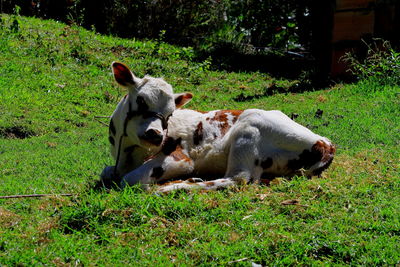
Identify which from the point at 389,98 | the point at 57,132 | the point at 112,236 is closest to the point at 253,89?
the point at 389,98

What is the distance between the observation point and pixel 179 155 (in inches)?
247

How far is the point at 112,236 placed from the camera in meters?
4.71

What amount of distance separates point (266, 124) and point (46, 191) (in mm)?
2504

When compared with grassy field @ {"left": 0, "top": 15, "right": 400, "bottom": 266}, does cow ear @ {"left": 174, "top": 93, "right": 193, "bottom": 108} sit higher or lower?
higher

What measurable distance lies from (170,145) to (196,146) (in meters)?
0.30

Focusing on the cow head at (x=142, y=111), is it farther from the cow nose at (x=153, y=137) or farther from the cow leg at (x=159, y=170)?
the cow leg at (x=159, y=170)

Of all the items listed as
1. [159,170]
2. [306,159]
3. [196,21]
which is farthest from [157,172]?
[196,21]

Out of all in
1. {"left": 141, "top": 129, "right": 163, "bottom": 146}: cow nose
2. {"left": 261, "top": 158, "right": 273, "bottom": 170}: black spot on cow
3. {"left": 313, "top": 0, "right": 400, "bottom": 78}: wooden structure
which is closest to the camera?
{"left": 141, "top": 129, "right": 163, "bottom": 146}: cow nose

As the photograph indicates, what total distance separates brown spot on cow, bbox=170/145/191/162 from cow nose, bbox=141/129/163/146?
1.51ft

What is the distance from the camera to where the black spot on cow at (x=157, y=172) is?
238 inches

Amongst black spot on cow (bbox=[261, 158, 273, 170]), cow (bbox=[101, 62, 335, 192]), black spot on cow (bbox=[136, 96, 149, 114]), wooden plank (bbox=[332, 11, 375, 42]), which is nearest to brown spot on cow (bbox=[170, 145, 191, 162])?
cow (bbox=[101, 62, 335, 192])

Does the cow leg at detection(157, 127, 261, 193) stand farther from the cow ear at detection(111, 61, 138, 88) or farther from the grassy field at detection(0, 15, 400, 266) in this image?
the cow ear at detection(111, 61, 138, 88)

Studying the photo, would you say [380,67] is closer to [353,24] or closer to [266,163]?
[353,24]

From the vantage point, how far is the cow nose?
5.74 metres
